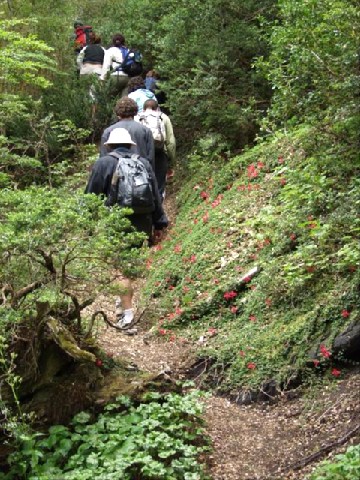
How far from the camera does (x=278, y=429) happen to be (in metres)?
5.89

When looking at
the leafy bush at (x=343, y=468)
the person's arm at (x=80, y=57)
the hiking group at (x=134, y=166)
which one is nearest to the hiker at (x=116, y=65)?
the person's arm at (x=80, y=57)

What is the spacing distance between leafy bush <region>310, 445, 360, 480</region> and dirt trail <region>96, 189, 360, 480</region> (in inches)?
10.0

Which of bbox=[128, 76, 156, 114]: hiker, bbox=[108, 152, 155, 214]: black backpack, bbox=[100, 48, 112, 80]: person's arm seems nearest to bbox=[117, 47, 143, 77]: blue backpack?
bbox=[100, 48, 112, 80]: person's arm

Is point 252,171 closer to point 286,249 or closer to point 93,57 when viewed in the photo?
point 286,249

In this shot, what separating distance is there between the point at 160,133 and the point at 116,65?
14.9 ft

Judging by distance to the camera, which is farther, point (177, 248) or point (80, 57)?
point (80, 57)

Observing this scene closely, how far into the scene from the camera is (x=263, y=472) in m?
5.38

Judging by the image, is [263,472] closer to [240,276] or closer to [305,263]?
[305,263]

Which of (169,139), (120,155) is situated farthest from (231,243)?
(169,139)

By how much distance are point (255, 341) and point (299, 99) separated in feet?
7.19

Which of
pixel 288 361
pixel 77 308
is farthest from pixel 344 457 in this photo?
pixel 77 308

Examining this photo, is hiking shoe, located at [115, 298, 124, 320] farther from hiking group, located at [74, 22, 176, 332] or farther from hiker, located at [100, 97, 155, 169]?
hiker, located at [100, 97, 155, 169]

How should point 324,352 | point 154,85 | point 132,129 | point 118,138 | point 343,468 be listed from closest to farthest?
point 343,468 → point 324,352 → point 118,138 → point 132,129 → point 154,85

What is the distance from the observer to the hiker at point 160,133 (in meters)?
11.2
